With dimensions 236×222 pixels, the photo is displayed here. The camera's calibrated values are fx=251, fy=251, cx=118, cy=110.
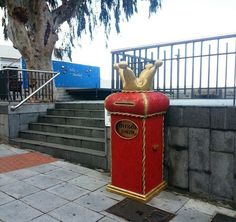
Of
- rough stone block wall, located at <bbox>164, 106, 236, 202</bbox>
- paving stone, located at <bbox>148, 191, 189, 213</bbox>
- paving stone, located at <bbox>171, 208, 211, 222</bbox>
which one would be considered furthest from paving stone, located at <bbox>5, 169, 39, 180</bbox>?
paving stone, located at <bbox>171, 208, 211, 222</bbox>

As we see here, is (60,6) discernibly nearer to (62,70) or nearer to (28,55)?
(28,55)

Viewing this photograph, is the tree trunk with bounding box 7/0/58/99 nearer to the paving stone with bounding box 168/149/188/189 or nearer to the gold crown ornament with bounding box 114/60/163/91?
the gold crown ornament with bounding box 114/60/163/91

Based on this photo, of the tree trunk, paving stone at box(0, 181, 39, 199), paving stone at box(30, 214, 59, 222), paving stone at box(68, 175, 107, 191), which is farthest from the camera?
the tree trunk

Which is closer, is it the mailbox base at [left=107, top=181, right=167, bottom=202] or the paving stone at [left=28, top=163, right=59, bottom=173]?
the mailbox base at [left=107, top=181, right=167, bottom=202]

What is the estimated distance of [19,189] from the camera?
3.88m

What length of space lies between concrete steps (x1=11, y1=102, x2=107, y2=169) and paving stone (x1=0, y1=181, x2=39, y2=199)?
1.37 m

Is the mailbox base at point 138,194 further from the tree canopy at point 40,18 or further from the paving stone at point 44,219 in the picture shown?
the tree canopy at point 40,18

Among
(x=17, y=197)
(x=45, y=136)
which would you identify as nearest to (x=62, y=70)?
(x=45, y=136)

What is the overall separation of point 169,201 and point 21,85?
6.66 m

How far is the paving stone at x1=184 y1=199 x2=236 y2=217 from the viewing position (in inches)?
126

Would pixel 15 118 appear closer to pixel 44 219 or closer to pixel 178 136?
pixel 44 219

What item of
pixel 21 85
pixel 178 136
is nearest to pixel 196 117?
pixel 178 136

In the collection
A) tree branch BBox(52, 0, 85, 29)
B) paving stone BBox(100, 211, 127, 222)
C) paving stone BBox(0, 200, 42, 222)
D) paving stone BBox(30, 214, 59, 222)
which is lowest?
paving stone BBox(100, 211, 127, 222)

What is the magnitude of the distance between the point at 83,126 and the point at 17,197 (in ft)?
9.66
